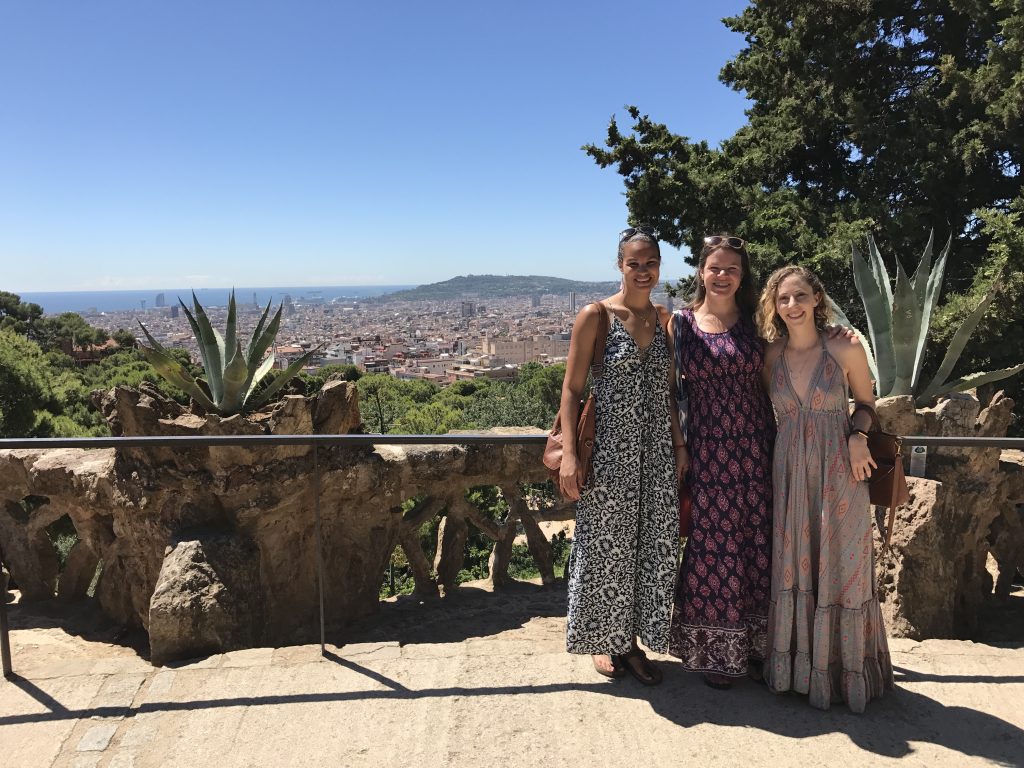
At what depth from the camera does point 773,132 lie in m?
12.5

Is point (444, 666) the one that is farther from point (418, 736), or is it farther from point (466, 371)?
point (466, 371)

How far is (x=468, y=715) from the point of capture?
257 centimetres

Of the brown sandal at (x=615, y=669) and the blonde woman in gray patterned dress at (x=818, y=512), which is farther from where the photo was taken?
the brown sandal at (x=615, y=669)

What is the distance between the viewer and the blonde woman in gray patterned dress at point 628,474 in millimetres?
2605

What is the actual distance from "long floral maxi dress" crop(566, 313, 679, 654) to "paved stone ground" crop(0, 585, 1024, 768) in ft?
0.84

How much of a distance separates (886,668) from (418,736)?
1.71 metres

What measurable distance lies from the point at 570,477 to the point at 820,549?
0.90 metres

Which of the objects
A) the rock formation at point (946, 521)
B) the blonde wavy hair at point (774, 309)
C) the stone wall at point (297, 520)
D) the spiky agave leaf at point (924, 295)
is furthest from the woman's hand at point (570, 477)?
the spiky agave leaf at point (924, 295)

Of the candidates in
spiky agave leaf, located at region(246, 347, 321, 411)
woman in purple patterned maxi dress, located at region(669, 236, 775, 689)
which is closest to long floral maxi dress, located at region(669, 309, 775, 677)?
woman in purple patterned maxi dress, located at region(669, 236, 775, 689)

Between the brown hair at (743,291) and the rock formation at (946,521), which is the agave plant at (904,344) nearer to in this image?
the rock formation at (946,521)

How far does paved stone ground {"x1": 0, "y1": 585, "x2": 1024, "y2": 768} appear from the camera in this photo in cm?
235

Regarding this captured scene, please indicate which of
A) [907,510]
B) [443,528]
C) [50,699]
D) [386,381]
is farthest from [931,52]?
[386,381]

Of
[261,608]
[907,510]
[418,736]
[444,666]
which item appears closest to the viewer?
[418,736]

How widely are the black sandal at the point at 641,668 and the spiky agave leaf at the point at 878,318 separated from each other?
9.38 feet
